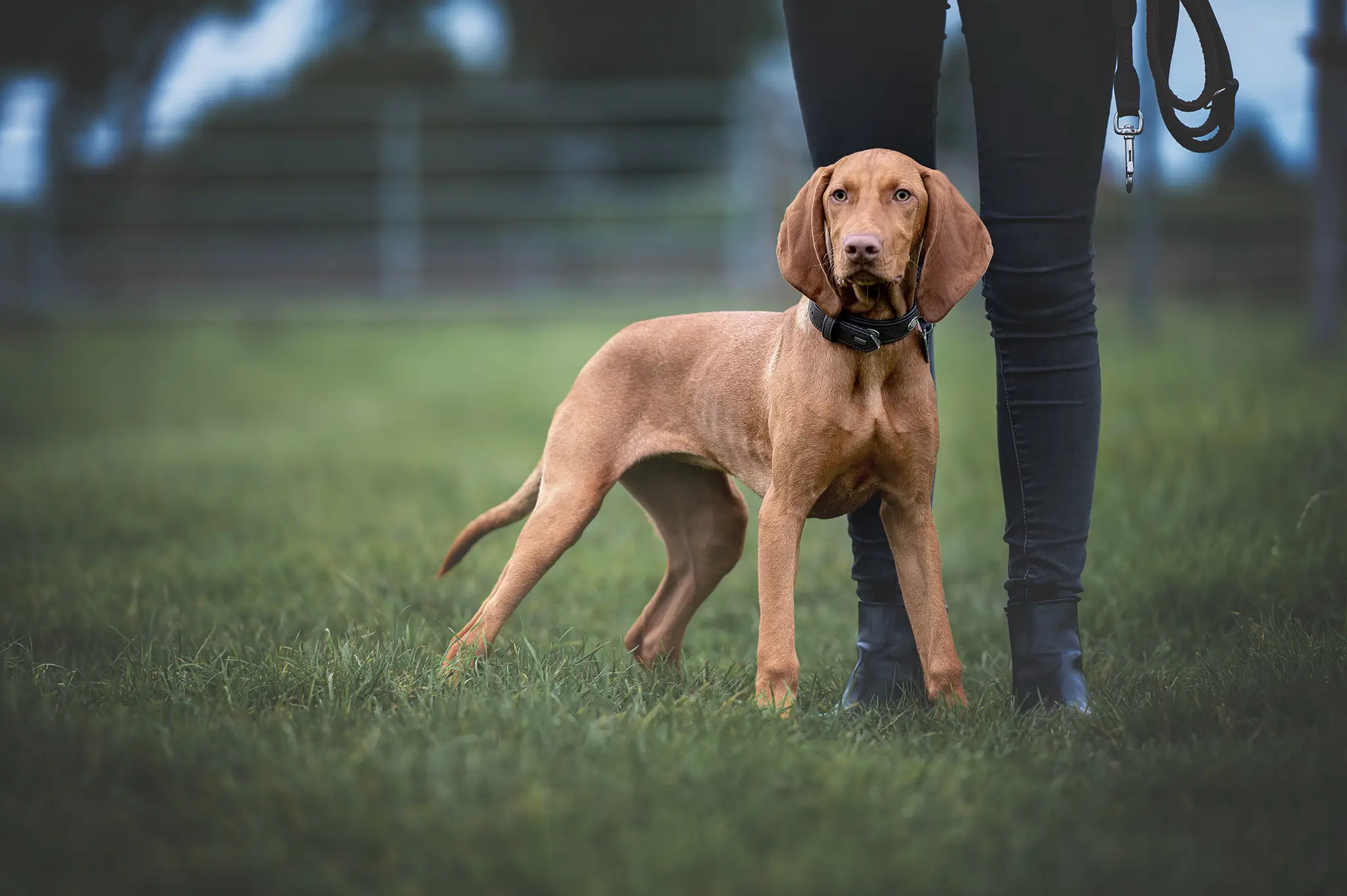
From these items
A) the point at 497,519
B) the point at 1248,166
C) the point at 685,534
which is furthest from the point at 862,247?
the point at 1248,166

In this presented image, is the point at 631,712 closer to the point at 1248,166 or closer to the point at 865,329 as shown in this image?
the point at 865,329

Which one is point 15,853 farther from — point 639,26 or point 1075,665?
point 639,26

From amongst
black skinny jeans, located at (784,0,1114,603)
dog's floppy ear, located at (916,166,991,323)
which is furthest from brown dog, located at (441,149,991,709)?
black skinny jeans, located at (784,0,1114,603)

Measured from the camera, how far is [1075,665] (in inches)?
114

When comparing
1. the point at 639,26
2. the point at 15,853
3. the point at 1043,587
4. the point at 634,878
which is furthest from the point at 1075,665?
the point at 639,26

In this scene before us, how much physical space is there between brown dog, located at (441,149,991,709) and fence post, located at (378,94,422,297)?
1543cm

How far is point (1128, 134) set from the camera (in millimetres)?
2842

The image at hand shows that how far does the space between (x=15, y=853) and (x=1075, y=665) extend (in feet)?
7.19

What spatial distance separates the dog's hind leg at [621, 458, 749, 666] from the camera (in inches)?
132

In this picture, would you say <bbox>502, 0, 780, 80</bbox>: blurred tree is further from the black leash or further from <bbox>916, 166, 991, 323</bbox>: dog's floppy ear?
<bbox>916, 166, 991, 323</bbox>: dog's floppy ear

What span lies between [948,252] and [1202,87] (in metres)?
Result: 1.02

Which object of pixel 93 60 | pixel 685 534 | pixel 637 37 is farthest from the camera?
pixel 637 37

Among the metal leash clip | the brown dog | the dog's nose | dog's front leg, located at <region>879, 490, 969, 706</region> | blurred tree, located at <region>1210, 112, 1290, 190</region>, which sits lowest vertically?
dog's front leg, located at <region>879, 490, 969, 706</region>

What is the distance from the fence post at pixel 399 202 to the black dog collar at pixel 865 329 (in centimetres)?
1601
